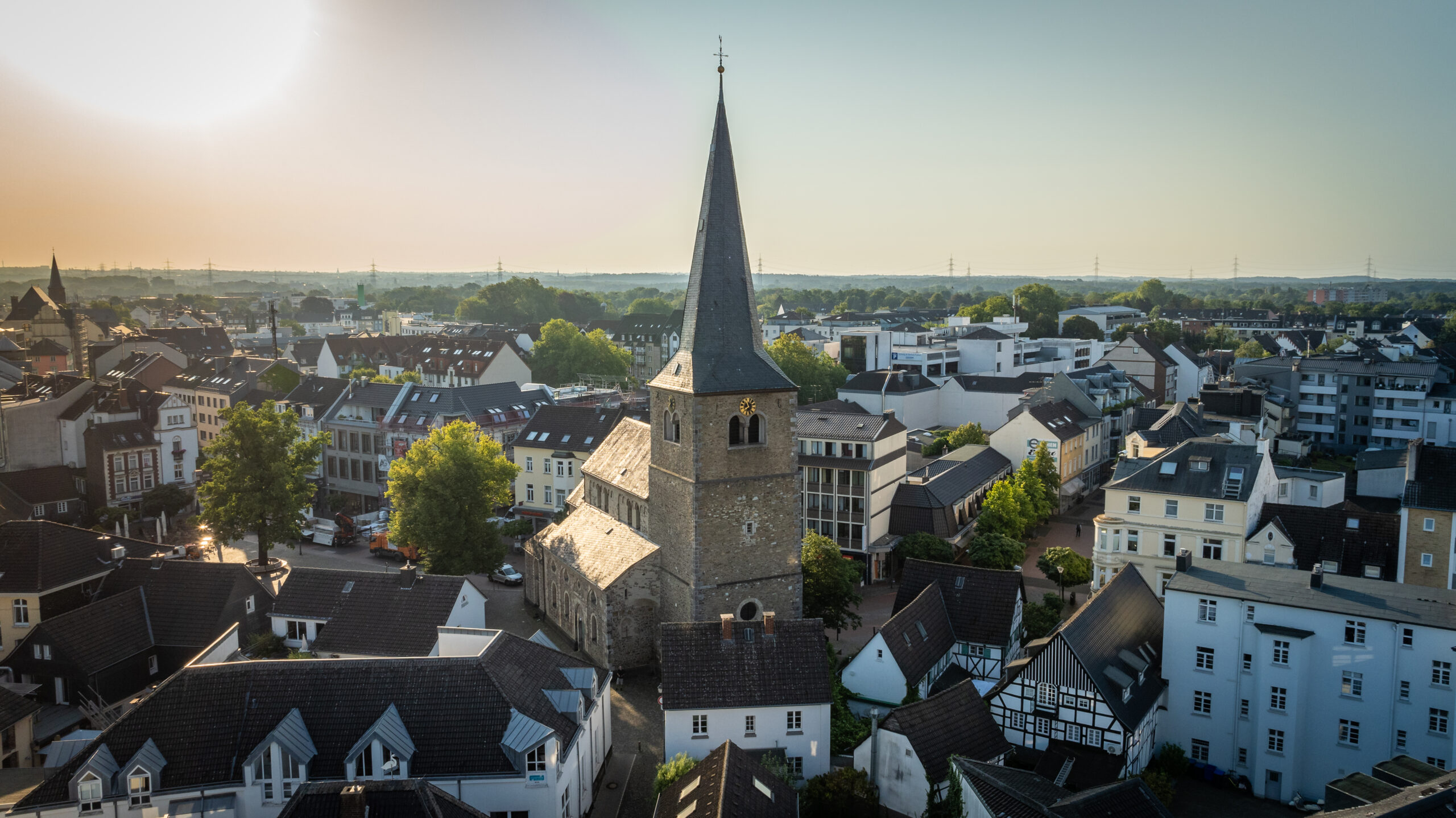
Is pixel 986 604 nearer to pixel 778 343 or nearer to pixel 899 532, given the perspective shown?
pixel 899 532

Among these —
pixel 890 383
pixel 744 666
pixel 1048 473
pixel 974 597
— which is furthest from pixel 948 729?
pixel 890 383

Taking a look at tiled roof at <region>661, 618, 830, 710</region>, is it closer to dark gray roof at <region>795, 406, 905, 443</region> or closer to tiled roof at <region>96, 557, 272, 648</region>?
tiled roof at <region>96, 557, 272, 648</region>

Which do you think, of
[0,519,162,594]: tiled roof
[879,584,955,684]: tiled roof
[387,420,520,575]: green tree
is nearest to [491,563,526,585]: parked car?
[387,420,520,575]: green tree

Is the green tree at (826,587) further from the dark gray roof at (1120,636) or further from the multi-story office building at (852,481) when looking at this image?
the multi-story office building at (852,481)

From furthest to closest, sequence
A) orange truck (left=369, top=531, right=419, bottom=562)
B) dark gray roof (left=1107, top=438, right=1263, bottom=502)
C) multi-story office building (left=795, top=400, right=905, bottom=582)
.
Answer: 1. orange truck (left=369, top=531, right=419, bottom=562)
2. multi-story office building (left=795, top=400, right=905, bottom=582)
3. dark gray roof (left=1107, top=438, right=1263, bottom=502)

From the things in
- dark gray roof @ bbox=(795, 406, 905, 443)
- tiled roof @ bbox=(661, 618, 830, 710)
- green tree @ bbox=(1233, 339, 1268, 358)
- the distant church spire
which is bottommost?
tiled roof @ bbox=(661, 618, 830, 710)

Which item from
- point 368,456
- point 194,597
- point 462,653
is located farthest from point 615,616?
point 368,456
